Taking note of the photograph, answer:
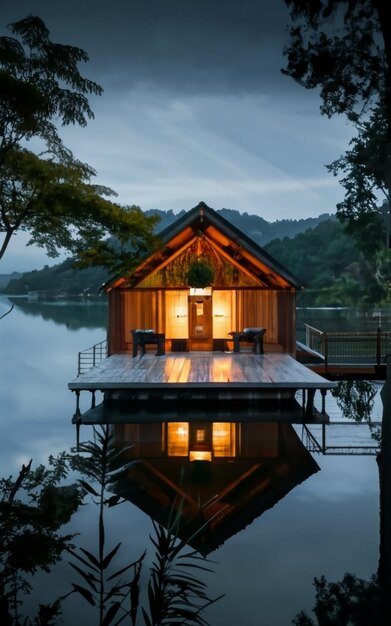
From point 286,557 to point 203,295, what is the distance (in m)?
14.3

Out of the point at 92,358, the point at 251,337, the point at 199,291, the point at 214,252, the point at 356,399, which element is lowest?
the point at 356,399

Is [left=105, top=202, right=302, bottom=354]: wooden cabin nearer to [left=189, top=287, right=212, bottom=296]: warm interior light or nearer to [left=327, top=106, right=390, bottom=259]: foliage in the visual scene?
[left=189, top=287, right=212, bottom=296]: warm interior light

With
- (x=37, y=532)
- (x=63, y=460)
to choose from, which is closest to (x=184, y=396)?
(x=63, y=460)

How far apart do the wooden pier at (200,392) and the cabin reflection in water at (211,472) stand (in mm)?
344

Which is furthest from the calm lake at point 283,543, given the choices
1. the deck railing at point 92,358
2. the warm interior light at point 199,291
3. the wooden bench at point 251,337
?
the warm interior light at point 199,291

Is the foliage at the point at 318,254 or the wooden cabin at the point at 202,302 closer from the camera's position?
the wooden cabin at the point at 202,302

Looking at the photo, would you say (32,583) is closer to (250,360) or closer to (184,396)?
(184,396)

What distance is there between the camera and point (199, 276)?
67.2 ft

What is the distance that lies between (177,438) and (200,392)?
1975 mm

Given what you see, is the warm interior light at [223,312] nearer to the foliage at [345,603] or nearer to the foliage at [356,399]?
the foliage at [356,399]

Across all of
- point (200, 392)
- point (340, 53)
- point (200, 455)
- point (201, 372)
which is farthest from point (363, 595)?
point (201, 372)

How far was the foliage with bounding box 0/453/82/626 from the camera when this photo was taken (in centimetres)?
661

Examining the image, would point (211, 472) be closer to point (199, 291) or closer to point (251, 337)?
point (251, 337)

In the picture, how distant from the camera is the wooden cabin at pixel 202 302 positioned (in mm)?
21406
